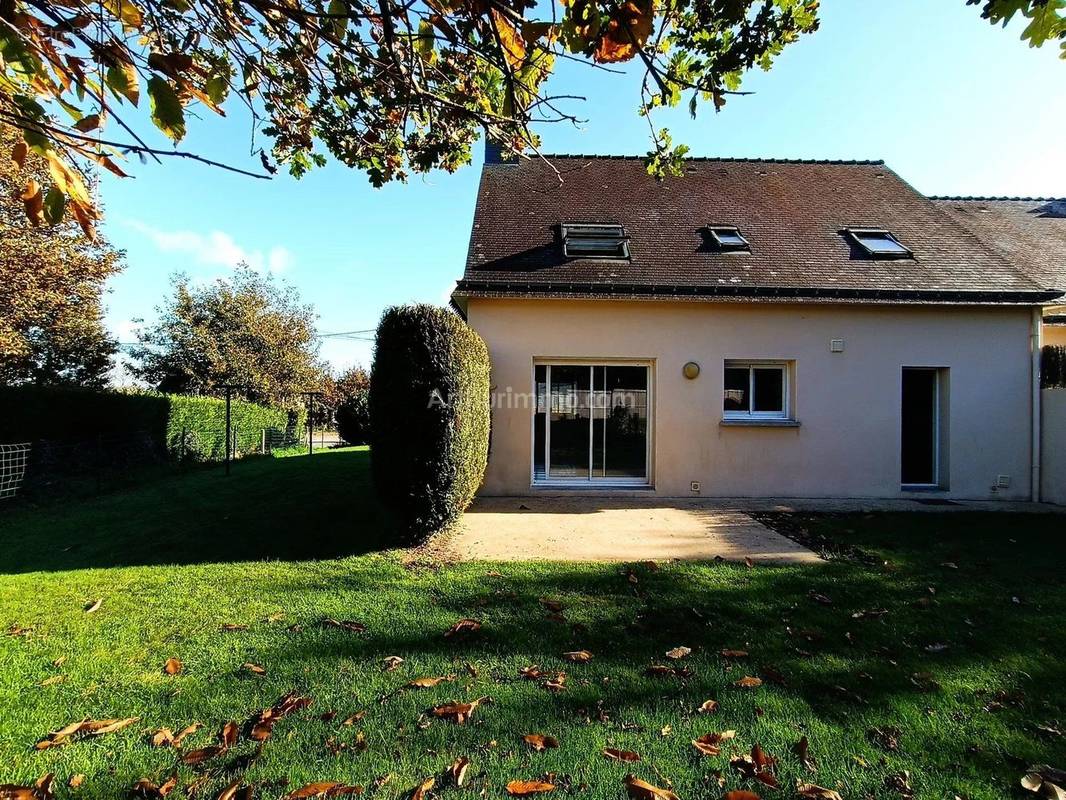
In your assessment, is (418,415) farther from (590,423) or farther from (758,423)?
(758,423)

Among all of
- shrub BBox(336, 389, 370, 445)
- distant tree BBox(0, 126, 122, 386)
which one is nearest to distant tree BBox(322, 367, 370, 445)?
shrub BBox(336, 389, 370, 445)

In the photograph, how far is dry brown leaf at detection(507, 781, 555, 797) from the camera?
198 cm

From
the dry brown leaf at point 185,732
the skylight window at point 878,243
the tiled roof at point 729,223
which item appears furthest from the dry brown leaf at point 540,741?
the skylight window at point 878,243

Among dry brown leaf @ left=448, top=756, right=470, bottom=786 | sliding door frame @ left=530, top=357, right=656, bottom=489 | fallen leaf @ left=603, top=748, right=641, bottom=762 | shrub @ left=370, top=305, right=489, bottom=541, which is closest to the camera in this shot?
dry brown leaf @ left=448, top=756, right=470, bottom=786

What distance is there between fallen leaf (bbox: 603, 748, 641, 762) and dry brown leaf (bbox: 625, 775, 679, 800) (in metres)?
0.14

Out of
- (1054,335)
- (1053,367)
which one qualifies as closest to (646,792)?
(1053,367)

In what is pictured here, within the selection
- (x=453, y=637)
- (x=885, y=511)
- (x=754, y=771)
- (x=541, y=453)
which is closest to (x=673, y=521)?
(x=541, y=453)

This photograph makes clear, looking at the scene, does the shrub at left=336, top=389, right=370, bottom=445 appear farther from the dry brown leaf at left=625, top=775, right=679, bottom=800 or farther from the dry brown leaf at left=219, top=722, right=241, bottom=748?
the dry brown leaf at left=625, top=775, right=679, bottom=800

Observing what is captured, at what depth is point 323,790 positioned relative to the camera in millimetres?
1944

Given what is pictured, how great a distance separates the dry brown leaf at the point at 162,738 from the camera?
223cm

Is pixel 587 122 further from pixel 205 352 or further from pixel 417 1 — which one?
pixel 205 352

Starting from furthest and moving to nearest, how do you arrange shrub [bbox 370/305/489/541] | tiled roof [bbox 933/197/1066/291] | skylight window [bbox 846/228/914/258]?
tiled roof [bbox 933/197/1066/291]
skylight window [bbox 846/228/914/258]
shrub [bbox 370/305/489/541]

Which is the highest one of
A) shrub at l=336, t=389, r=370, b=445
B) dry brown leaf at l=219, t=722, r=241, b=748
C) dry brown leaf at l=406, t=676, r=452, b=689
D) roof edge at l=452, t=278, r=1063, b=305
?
roof edge at l=452, t=278, r=1063, b=305

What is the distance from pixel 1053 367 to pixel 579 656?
10.9 m
